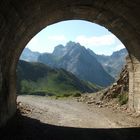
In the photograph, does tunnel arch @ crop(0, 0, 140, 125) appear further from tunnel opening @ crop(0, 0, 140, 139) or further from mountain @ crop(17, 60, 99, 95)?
mountain @ crop(17, 60, 99, 95)

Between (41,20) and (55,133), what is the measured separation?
5.08 meters

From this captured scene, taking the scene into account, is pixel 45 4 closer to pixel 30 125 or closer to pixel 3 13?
pixel 3 13

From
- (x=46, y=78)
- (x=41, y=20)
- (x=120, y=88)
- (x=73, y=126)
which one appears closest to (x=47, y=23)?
(x=41, y=20)

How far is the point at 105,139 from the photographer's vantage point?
1153 centimetres

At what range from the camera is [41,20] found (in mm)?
14914

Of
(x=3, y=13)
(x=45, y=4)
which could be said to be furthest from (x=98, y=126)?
(x=3, y=13)

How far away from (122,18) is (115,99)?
9634 mm

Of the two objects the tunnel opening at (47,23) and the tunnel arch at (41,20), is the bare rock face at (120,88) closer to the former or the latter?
the tunnel opening at (47,23)

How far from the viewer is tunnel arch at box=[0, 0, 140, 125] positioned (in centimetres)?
1062

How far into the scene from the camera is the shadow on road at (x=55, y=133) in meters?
11.6

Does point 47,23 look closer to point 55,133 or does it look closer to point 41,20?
point 41,20

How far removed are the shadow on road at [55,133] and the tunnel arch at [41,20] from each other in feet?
1.98

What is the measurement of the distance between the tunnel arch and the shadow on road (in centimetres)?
60

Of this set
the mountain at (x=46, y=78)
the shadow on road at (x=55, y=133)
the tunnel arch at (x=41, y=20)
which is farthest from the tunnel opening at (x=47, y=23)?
the mountain at (x=46, y=78)
